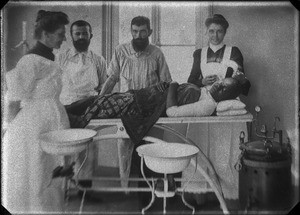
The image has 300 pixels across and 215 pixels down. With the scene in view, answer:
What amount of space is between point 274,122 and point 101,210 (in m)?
1.31

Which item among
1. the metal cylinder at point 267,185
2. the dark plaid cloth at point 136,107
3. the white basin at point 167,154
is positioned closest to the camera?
the white basin at point 167,154

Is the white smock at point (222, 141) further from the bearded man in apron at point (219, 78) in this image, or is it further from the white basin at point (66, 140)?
the white basin at point (66, 140)

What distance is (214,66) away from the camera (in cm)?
243

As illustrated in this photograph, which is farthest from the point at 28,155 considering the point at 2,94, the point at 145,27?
the point at 145,27

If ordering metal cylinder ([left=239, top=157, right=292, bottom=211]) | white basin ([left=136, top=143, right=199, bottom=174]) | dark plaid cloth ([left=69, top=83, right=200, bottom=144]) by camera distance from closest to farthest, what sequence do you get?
white basin ([left=136, top=143, right=199, bottom=174])
metal cylinder ([left=239, top=157, right=292, bottom=211])
dark plaid cloth ([left=69, top=83, right=200, bottom=144])

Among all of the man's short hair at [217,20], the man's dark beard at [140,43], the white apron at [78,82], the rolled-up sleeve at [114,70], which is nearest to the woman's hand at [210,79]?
the man's short hair at [217,20]

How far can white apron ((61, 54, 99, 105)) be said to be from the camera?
96.5 inches

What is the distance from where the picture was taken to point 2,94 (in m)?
2.44

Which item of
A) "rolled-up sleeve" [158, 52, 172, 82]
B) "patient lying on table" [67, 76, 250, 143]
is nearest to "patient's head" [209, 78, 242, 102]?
"patient lying on table" [67, 76, 250, 143]

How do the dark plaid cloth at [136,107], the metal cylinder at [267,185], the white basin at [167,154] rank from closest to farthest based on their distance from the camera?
the white basin at [167,154] < the metal cylinder at [267,185] < the dark plaid cloth at [136,107]

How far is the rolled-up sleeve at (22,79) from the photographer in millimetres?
2400

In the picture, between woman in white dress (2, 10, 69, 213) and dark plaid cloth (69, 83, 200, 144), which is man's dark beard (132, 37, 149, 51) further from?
woman in white dress (2, 10, 69, 213)

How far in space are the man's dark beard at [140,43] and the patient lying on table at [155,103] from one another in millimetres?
280

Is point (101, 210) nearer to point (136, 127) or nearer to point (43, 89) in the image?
point (136, 127)
